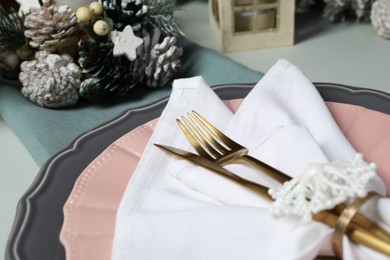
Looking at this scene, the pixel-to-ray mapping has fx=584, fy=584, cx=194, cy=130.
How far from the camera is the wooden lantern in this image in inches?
27.0

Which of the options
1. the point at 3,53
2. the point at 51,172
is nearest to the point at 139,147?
the point at 51,172

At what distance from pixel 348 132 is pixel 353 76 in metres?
0.29

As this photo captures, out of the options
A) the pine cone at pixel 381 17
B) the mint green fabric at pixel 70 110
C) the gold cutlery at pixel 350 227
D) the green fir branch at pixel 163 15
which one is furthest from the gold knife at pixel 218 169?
the pine cone at pixel 381 17

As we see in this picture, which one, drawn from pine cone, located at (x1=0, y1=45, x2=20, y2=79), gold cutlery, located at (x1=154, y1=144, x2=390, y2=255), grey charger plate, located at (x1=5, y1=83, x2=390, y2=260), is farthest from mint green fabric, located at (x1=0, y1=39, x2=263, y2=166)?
gold cutlery, located at (x1=154, y1=144, x2=390, y2=255)

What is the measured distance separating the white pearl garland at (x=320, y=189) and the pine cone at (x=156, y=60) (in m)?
0.33

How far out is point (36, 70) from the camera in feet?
1.85

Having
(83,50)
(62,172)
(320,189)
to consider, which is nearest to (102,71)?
(83,50)

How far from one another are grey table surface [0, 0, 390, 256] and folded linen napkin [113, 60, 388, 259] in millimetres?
204

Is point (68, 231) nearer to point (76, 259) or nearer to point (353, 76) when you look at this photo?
point (76, 259)

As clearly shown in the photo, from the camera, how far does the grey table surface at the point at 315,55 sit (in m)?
0.56

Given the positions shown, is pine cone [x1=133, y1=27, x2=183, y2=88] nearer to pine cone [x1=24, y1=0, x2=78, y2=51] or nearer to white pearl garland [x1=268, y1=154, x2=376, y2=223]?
pine cone [x1=24, y1=0, x2=78, y2=51]

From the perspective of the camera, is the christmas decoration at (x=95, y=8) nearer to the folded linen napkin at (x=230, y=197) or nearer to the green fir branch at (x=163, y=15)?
the green fir branch at (x=163, y=15)

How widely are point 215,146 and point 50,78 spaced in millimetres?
244

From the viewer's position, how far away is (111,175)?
1.21ft
